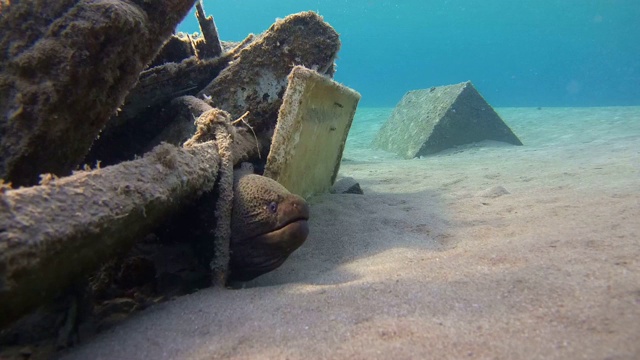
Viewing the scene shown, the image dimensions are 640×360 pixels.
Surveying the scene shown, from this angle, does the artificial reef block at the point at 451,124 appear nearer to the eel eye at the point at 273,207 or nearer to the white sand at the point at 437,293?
the white sand at the point at 437,293

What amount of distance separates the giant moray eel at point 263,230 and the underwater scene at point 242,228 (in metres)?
0.01

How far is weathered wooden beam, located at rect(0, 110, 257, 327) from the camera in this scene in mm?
1379

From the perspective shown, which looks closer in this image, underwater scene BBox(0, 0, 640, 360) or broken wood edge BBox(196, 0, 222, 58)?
underwater scene BBox(0, 0, 640, 360)

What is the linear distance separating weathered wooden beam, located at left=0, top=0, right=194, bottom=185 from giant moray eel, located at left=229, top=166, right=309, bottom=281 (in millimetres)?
1141

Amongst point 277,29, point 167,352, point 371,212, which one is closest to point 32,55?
point 167,352

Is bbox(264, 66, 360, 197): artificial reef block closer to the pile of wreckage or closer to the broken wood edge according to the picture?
the pile of wreckage

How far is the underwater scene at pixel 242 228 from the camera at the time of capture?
1.66 m

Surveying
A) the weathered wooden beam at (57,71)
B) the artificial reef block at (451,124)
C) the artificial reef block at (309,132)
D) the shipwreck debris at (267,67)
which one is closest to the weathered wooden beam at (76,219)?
the weathered wooden beam at (57,71)

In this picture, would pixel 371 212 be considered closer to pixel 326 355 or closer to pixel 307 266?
pixel 307 266

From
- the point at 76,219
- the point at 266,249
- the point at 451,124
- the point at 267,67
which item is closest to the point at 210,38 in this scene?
the point at 267,67

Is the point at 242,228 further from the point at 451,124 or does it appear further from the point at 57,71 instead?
the point at 451,124

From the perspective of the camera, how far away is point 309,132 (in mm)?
4105

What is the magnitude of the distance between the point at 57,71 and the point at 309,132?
95.6 inches

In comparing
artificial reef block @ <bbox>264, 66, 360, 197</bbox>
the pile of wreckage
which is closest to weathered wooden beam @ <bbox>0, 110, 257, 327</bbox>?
the pile of wreckage
